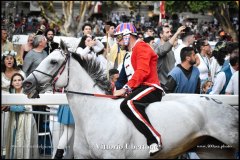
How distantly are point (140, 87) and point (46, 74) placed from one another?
1351 millimetres

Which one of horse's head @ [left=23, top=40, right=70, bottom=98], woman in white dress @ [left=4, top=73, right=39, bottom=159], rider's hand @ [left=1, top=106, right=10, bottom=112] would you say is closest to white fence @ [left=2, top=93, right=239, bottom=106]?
rider's hand @ [left=1, top=106, right=10, bottom=112]

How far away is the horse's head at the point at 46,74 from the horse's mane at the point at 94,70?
193 millimetres

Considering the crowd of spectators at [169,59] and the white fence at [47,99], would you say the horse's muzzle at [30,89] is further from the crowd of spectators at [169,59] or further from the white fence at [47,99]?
the white fence at [47,99]

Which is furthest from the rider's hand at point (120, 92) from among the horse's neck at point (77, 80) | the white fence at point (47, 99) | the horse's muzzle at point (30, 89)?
the white fence at point (47, 99)

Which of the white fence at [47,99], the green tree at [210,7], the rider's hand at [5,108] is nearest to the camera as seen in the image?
the white fence at [47,99]

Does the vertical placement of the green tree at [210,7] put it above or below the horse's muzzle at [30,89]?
above

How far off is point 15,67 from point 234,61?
4.06 m

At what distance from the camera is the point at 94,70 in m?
9.79

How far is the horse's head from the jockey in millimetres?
877

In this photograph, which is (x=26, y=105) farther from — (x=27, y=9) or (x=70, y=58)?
(x=27, y=9)

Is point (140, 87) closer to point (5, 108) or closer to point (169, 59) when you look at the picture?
point (5, 108)

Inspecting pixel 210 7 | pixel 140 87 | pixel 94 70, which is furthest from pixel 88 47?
A: pixel 210 7

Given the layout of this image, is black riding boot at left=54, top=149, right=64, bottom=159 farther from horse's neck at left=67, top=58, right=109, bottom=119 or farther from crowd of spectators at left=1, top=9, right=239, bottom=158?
horse's neck at left=67, top=58, right=109, bottom=119

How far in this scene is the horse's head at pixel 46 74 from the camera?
376 inches
